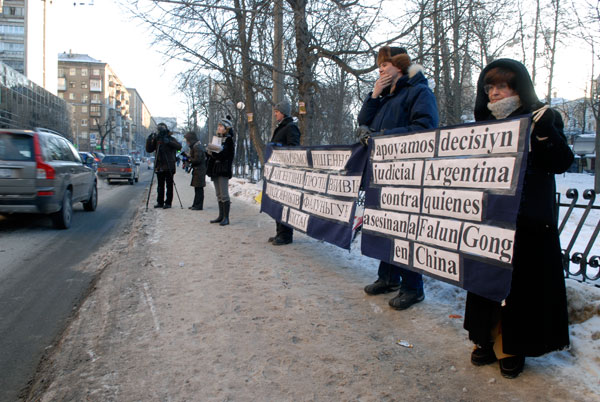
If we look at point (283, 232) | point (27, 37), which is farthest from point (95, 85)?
point (283, 232)

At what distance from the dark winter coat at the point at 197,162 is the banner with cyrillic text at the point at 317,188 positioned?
4303 millimetres

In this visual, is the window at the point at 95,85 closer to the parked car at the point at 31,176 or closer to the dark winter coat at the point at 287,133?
the parked car at the point at 31,176

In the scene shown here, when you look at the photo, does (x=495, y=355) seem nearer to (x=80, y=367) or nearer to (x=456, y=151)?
(x=456, y=151)

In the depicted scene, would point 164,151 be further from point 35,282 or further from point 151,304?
point 151,304

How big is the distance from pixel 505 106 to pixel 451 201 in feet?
2.47

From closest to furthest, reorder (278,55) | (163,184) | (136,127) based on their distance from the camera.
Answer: (163,184) → (278,55) → (136,127)

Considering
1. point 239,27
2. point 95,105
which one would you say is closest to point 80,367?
point 239,27

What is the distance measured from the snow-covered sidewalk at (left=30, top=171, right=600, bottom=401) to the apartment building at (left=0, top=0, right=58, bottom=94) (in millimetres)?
74635

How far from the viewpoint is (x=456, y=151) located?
122 inches

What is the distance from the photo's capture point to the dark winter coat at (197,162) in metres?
10.6

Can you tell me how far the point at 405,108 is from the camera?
3787 mm

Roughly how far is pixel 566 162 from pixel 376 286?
214 cm

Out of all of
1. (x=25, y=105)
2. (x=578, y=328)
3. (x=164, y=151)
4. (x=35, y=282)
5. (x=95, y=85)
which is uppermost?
(x=95, y=85)

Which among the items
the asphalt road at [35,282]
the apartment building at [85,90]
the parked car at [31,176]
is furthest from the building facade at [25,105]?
the apartment building at [85,90]
